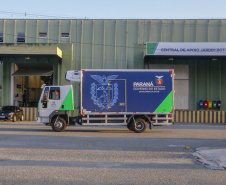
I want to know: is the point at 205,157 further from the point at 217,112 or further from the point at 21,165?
the point at 217,112

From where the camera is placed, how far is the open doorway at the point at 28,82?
108ft

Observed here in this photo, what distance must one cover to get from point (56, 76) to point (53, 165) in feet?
82.2

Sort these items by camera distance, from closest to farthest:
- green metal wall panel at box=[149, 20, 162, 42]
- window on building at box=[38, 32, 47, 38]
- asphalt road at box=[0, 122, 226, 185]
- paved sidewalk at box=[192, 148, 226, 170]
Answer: asphalt road at box=[0, 122, 226, 185] < paved sidewalk at box=[192, 148, 226, 170] < green metal wall panel at box=[149, 20, 162, 42] < window on building at box=[38, 32, 47, 38]

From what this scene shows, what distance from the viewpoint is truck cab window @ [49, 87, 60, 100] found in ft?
62.0

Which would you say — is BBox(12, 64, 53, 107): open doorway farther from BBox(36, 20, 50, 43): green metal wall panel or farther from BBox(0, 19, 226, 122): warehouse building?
BBox(36, 20, 50, 43): green metal wall panel

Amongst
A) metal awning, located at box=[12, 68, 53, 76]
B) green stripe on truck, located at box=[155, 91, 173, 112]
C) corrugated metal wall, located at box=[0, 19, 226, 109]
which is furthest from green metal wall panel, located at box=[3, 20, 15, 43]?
green stripe on truck, located at box=[155, 91, 173, 112]

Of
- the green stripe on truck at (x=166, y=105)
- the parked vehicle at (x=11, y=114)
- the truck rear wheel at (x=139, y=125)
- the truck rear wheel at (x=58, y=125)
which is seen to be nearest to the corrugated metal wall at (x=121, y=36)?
the parked vehicle at (x=11, y=114)

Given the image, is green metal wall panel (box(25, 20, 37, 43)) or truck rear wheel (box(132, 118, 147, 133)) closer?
truck rear wheel (box(132, 118, 147, 133))

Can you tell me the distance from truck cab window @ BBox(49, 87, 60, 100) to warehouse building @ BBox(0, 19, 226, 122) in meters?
12.0

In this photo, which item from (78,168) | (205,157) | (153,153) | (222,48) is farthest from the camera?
(222,48)

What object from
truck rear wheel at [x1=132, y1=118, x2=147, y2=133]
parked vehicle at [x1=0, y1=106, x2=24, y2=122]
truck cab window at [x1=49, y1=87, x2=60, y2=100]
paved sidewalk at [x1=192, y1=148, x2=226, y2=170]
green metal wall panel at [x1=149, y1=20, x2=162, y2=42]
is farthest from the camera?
green metal wall panel at [x1=149, y1=20, x2=162, y2=42]

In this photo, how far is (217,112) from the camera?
30.1 metres

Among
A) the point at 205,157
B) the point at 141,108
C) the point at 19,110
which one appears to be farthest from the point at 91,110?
the point at 19,110

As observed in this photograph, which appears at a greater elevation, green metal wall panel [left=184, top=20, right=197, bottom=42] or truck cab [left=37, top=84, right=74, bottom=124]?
green metal wall panel [left=184, top=20, right=197, bottom=42]
